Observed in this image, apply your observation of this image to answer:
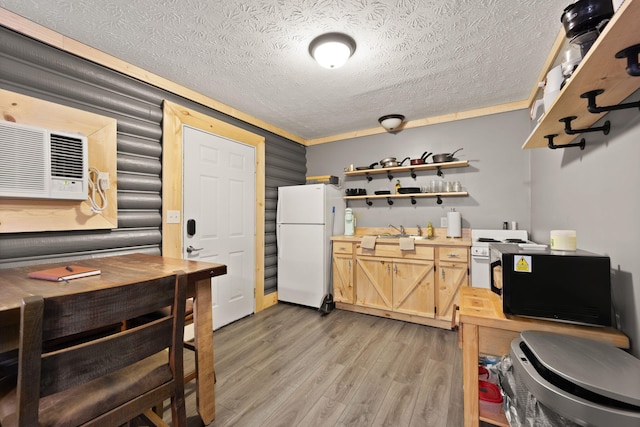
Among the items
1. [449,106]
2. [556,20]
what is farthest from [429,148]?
[556,20]

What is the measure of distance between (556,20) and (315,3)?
1.61 metres

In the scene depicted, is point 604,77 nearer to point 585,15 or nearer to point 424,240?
point 585,15

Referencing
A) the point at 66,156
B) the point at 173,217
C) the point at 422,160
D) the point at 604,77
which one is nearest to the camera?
the point at 604,77

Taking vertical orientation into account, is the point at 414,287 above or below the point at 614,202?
below

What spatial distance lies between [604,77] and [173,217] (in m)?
2.98

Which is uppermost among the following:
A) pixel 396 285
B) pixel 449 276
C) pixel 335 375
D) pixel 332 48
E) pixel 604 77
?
pixel 332 48

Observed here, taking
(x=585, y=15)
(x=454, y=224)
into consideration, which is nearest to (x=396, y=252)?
(x=454, y=224)

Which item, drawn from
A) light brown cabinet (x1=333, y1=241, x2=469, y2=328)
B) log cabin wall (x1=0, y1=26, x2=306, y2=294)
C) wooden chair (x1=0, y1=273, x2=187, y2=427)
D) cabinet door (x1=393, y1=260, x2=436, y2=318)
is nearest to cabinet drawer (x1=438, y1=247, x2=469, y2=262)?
light brown cabinet (x1=333, y1=241, x2=469, y2=328)

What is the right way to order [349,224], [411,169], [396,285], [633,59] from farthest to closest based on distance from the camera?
[349,224] → [411,169] → [396,285] → [633,59]

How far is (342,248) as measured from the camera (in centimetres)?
364

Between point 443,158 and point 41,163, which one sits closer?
point 41,163

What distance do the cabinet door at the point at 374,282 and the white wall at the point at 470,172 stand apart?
0.78 meters

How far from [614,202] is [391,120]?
2611mm

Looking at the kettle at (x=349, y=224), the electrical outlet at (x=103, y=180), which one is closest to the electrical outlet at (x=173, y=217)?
the electrical outlet at (x=103, y=180)
